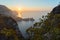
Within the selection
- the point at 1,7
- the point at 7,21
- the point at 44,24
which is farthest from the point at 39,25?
the point at 1,7

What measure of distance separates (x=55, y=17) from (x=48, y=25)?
98 cm

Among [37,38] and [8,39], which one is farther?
[8,39]

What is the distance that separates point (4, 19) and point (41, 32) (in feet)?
36.1

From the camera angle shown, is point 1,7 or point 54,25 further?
point 1,7

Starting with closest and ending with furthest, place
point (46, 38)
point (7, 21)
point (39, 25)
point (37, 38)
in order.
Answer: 1. point (46, 38)
2. point (37, 38)
3. point (39, 25)
4. point (7, 21)

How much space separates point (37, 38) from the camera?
13.5m

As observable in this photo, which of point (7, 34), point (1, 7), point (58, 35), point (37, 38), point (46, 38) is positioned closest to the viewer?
point (58, 35)

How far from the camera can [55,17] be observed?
14172 mm

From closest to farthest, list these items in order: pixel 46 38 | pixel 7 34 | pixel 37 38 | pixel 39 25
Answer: pixel 46 38 → pixel 37 38 → pixel 39 25 → pixel 7 34

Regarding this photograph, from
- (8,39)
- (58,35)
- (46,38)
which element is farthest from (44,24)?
(8,39)

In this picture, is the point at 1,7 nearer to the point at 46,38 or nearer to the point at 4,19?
the point at 4,19

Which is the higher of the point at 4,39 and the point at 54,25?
the point at 54,25

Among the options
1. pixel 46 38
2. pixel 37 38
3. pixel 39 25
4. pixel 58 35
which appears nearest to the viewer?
pixel 58 35

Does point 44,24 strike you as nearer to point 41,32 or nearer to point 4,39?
point 41,32
